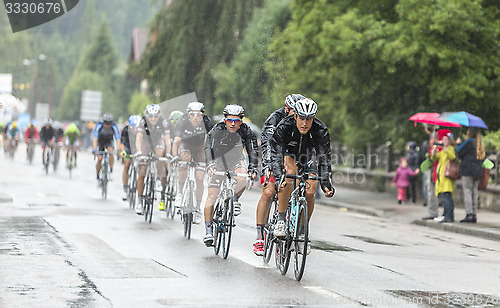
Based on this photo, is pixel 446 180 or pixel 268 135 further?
pixel 446 180

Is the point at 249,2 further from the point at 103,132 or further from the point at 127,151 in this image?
the point at 127,151

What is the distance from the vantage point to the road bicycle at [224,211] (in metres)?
10.9

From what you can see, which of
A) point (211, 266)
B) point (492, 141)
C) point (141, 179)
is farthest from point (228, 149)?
point (492, 141)

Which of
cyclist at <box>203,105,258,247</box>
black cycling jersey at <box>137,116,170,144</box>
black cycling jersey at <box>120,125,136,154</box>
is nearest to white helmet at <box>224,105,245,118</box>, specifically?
cyclist at <box>203,105,258,247</box>

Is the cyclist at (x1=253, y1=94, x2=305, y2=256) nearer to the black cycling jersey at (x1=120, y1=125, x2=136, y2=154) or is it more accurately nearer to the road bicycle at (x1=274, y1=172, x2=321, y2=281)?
the road bicycle at (x1=274, y1=172, x2=321, y2=281)

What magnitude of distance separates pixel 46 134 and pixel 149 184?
15615 millimetres

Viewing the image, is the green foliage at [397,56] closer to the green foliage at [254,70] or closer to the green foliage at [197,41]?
the green foliage at [254,70]

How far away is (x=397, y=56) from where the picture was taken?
70.9ft

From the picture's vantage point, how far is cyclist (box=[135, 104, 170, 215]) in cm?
1612

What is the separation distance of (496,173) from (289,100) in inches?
499

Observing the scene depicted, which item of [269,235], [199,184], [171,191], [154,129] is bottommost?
[269,235]

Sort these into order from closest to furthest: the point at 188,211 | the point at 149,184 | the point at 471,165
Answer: the point at 188,211 < the point at 149,184 < the point at 471,165

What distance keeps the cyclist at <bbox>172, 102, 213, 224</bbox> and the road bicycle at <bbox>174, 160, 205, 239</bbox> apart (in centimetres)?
6

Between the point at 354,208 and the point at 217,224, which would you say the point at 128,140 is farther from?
the point at 217,224
